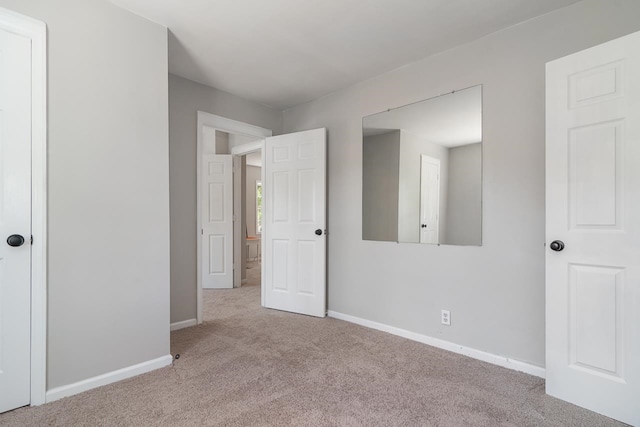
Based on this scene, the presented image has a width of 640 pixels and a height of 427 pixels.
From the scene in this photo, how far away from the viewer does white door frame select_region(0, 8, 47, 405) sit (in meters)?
1.82

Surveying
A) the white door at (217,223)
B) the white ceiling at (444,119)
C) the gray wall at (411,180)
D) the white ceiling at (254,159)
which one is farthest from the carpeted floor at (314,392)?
the white ceiling at (254,159)

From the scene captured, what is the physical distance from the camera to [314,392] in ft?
6.45

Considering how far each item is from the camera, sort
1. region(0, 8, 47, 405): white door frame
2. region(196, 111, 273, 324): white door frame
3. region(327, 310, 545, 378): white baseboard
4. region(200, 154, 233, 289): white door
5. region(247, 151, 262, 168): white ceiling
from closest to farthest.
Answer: region(0, 8, 47, 405): white door frame, region(327, 310, 545, 378): white baseboard, region(196, 111, 273, 324): white door frame, region(200, 154, 233, 289): white door, region(247, 151, 262, 168): white ceiling

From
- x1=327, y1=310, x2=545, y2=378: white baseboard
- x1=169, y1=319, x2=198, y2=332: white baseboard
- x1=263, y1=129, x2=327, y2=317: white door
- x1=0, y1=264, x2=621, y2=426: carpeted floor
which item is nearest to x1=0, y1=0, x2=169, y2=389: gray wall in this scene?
x1=0, y1=264, x2=621, y2=426: carpeted floor

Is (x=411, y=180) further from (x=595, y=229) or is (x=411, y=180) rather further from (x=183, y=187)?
(x=183, y=187)

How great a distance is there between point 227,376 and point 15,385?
1117 millimetres

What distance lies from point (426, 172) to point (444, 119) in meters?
0.45

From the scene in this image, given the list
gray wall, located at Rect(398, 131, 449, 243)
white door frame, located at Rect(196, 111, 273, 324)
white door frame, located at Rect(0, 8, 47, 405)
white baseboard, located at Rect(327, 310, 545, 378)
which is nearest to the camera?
white door frame, located at Rect(0, 8, 47, 405)

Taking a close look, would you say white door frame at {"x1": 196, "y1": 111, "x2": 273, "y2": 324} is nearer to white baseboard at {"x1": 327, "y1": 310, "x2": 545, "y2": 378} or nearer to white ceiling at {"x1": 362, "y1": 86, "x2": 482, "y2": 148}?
white baseboard at {"x1": 327, "y1": 310, "x2": 545, "y2": 378}

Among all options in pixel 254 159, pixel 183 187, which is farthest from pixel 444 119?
pixel 254 159

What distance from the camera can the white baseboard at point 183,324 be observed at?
10.1 ft

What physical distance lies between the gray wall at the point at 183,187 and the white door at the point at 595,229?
2.93 meters

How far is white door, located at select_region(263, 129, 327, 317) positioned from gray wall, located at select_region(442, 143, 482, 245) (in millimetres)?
1332

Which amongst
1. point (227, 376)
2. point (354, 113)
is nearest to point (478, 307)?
point (227, 376)
